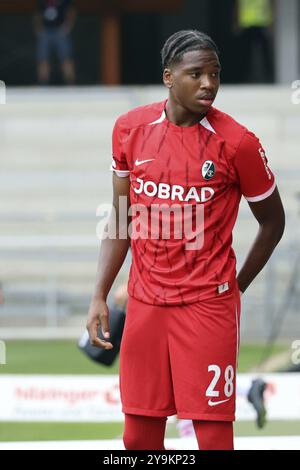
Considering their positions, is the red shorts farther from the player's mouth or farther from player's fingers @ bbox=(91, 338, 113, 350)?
the player's mouth

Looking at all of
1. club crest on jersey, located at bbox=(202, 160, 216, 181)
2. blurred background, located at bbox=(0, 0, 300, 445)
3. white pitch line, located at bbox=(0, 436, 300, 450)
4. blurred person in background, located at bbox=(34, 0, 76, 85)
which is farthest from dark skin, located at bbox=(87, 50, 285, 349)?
blurred person in background, located at bbox=(34, 0, 76, 85)

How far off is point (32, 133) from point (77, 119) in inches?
26.7

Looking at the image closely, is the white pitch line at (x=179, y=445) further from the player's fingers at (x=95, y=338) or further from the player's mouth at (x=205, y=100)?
the player's mouth at (x=205, y=100)

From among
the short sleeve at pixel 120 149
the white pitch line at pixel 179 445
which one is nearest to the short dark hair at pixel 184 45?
the short sleeve at pixel 120 149

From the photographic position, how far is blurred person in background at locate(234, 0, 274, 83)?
18.2 meters

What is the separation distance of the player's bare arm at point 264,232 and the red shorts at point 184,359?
20 cm

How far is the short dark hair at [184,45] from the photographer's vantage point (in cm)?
463

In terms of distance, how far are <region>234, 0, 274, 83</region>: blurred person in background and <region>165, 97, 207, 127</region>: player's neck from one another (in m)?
13.6

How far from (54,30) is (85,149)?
2.26m

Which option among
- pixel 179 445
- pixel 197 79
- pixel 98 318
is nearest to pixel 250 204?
pixel 197 79

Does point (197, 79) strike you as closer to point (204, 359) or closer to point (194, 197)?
point (194, 197)

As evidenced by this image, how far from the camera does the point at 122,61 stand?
20250 mm

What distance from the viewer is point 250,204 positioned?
4.81 meters
